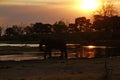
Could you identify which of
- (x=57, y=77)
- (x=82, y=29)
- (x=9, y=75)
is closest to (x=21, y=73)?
(x=9, y=75)

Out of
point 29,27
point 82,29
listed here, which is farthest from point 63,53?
point 29,27

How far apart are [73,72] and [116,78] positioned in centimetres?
339

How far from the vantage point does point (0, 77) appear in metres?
18.5

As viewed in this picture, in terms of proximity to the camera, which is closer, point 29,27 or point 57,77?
point 57,77

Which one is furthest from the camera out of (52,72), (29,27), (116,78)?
(29,27)

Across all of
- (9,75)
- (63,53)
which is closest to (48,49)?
(63,53)

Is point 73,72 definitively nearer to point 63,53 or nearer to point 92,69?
point 92,69

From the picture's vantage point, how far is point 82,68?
882 inches

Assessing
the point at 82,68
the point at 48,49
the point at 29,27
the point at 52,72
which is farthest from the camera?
the point at 29,27

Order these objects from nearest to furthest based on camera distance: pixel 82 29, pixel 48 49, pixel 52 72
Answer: pixel 52 72 < pixel 48 49 < pixel 82 29

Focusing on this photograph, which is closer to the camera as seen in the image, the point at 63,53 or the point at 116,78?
the point at 116,78

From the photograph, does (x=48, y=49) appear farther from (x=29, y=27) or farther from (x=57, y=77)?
(x=29, y=27)

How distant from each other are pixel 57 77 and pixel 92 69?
409 cm

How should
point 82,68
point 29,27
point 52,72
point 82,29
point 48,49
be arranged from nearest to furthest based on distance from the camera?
point 52,72
point 82,68
point 48,49
point 82,29
point 29,27
